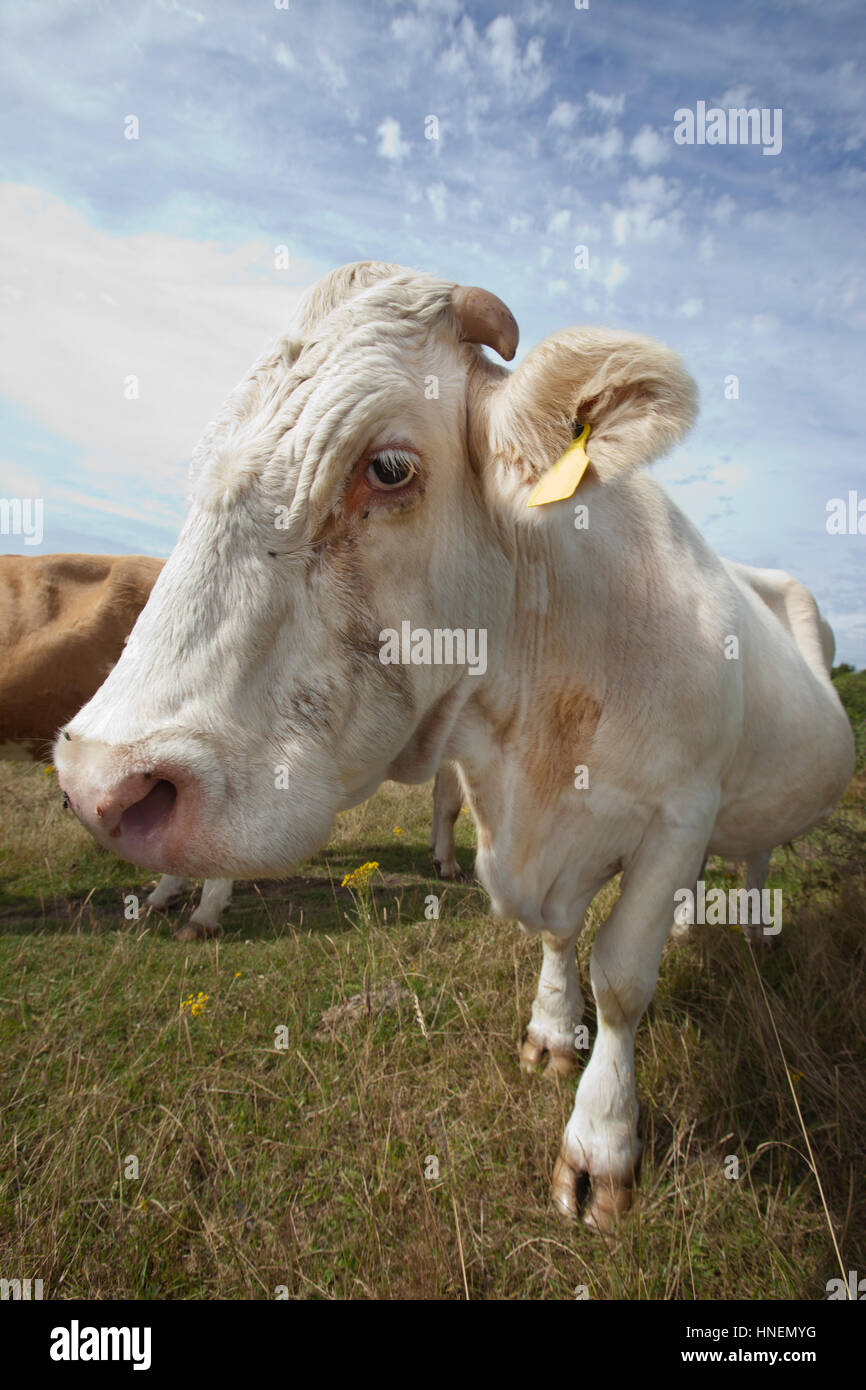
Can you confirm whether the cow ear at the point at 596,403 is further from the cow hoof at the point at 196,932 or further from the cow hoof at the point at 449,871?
the cow hoof at the point at 449,871

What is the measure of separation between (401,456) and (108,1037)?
3.15 metres

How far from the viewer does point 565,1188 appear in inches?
100

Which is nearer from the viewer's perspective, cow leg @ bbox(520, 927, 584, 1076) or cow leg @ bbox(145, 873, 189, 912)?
cow leg @ bbox(520, 927, 584, 1076)

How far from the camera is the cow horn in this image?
2189mm

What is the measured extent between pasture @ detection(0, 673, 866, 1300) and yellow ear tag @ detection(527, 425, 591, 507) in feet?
7.31

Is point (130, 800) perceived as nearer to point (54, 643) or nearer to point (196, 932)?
point (196, 932)

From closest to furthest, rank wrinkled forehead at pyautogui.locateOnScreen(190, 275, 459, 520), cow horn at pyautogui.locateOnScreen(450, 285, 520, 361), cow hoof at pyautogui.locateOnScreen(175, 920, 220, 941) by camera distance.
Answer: wrinkled forehead at pyautogui.locateOnScreen(190, 275, 459, 520) → cow horn at pyautogui.locateOnScreen(450, 285, 520, 361) → cow hoof at pyautogui.locateOnScreen(175, 920, 220, 941)

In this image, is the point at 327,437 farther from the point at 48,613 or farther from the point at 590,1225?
the point at 48,613

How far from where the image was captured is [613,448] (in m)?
1.97

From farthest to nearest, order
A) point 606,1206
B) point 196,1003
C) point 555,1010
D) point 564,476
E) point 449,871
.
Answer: point 449,871 → point 196,1003 → point 555,1010 → point 606,1206 → point 564,476

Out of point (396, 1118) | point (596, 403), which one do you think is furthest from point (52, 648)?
point (596, 403)

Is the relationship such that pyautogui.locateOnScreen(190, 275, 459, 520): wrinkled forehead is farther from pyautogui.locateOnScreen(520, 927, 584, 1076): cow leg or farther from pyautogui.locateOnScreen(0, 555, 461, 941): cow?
pyautogui.locateOnScreen(0, 555, 461, 941): cow

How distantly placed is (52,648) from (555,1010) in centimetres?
527

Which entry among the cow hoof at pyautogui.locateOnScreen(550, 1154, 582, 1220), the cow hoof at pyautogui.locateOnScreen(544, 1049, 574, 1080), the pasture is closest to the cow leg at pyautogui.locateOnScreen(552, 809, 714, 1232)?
the cow hoof at pyautogui.locateOnScreen(550, 1154, 582, 1220)
